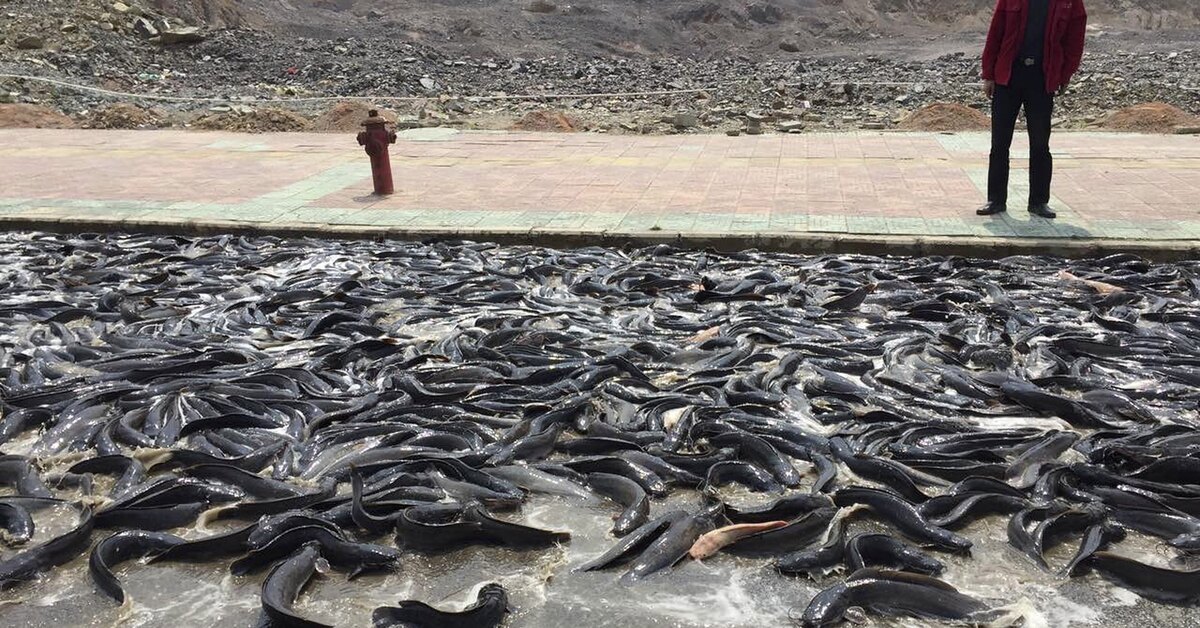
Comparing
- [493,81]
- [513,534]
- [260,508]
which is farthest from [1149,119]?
[493,81]

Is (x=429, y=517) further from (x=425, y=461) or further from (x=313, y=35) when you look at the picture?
(x=313, y=35)

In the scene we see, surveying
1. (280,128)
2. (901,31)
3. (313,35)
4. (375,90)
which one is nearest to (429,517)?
(280,128)

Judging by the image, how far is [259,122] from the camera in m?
16.7

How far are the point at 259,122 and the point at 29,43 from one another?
12.5 meters

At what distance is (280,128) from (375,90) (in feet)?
22.0

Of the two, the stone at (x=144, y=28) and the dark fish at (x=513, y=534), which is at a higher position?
the stone at (x=144, y=28)

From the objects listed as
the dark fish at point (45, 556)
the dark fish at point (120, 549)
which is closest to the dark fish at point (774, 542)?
the dark fish at point (120, 549)

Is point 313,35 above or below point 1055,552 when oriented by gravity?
above

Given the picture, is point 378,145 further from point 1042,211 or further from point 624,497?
point 624,497

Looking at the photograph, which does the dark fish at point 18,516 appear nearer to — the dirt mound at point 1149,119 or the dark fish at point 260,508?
the dark fish at point 260,508

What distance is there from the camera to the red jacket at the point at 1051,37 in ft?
24.7

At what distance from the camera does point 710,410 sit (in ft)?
15.0

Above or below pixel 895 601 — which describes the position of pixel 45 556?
above

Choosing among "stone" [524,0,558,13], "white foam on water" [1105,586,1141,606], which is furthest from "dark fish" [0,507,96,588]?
"stone" [524,0,558,13]
